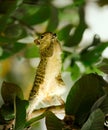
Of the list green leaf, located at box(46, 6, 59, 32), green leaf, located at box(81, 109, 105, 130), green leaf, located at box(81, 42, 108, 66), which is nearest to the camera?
green leaf, located at box(81, 109, 105, 130)

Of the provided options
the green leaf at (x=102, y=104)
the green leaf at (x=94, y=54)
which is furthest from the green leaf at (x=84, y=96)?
the green leaf at (x=94, y=54)

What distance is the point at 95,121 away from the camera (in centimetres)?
29

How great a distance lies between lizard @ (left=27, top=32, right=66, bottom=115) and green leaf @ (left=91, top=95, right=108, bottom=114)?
0.05 metres

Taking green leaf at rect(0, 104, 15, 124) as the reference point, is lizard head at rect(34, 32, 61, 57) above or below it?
above

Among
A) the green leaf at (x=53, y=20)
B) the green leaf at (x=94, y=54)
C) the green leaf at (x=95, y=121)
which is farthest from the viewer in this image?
the green leaf at (x=53, y=20)

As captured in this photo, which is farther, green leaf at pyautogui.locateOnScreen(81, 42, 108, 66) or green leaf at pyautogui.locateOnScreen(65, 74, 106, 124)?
green leaf at pyautogui.locateOnScreen(81, 42, 108, 66)

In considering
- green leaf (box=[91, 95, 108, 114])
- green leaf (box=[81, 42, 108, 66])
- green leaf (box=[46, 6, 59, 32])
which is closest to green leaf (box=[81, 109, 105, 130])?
green leaf (box=[91, 95, 108, 114])

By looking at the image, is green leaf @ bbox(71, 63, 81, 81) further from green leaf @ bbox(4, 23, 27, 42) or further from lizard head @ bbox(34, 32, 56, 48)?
lizard head @ bbox(34, 32, 56, 48)

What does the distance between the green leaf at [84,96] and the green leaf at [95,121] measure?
0.9 inches

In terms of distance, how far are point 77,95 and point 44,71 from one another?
0.13ft

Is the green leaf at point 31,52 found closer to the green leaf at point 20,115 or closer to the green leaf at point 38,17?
the green leaf at point 38,17

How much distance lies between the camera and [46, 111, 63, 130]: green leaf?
1.01ft

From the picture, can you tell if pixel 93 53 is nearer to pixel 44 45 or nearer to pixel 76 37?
pixel 76 37

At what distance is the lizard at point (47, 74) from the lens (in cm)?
33
